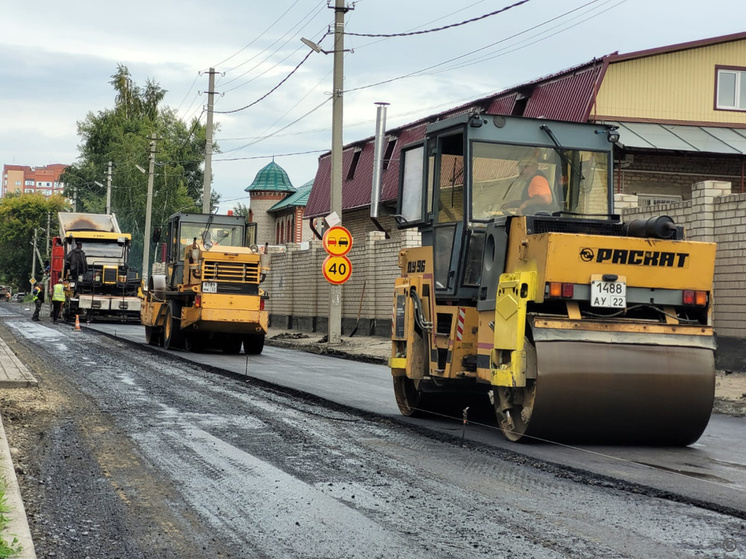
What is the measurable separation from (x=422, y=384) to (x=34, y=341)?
16.2 meters

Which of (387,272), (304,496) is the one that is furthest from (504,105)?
(304,496)

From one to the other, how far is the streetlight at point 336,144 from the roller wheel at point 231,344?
3346mm

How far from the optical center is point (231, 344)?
23.6m

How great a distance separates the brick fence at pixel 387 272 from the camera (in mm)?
17016

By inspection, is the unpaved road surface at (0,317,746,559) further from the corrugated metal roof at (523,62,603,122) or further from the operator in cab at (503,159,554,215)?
the corrugated metal roof at (523,62,603,122)

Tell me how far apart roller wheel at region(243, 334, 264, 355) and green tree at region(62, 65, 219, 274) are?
49521 millimetres

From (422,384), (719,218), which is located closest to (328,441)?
(422,384)

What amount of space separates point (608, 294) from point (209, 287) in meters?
14.3

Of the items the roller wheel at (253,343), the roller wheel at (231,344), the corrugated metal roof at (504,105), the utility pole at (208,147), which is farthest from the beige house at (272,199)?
the roller wheel at (253,343)

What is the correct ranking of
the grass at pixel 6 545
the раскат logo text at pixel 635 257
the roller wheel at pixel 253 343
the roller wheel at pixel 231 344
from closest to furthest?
the grass at pixel 6 545 → the раскат logo text at pixel 635 257 → the roller wheel at pixel 253 343 → the roller wheel at pixel 231 344

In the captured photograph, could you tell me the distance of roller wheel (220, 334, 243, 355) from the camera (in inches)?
917

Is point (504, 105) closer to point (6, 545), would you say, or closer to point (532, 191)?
point (532, 191)

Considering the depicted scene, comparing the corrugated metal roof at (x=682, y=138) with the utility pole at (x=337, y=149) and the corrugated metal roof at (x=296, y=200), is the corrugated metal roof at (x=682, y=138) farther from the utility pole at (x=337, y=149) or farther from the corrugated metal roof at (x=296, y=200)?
the corrugated metal roof at (x=296, y=200)

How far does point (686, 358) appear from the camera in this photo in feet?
29.9
